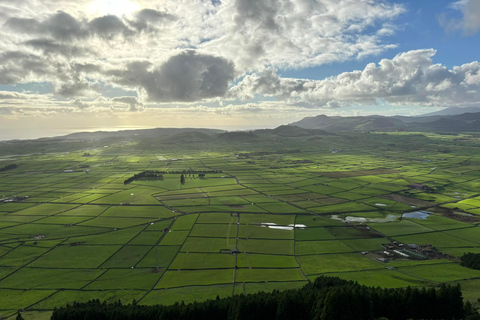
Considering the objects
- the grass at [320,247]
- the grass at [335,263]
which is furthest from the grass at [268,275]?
the grass at [320,247]

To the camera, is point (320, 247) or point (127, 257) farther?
point (320, 247)

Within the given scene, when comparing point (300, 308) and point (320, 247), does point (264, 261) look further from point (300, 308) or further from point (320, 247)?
point (300, 308)

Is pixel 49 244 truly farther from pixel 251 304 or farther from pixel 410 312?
pixel 410 312

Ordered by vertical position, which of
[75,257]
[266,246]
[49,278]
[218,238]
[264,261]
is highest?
[75,257]

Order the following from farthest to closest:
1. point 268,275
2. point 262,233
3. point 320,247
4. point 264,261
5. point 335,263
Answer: point 262,233 < point 320,247 < point 264,261 < point 335,263 < point 268,275

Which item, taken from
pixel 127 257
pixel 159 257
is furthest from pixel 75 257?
pixel 159 257

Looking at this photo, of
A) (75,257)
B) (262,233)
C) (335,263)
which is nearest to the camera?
(335,263)

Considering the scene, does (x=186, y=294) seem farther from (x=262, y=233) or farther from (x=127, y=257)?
(x=262, y=233)

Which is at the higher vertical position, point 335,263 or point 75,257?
point 75,257

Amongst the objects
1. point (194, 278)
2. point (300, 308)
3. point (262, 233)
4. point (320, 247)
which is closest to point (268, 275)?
point (194, 278)

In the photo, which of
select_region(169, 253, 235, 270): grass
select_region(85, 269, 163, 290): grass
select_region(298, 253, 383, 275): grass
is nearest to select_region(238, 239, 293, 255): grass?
select_region(298, 253, 383, 275): grass

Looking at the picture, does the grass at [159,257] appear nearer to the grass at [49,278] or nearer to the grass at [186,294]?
the grass at [49,278]
